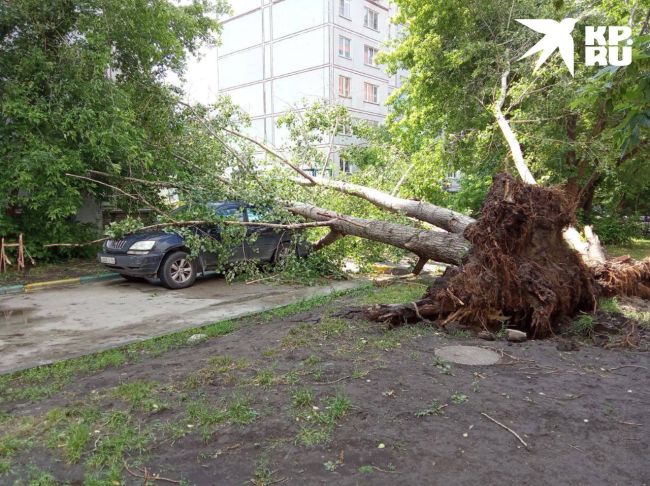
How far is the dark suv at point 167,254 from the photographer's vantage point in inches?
336

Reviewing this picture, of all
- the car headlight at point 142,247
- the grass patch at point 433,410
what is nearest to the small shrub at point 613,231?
the car headlight at point 142,247

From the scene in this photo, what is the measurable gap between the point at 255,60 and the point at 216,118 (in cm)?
2440

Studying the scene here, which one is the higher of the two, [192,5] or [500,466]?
[192,5]

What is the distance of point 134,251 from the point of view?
8.57 m

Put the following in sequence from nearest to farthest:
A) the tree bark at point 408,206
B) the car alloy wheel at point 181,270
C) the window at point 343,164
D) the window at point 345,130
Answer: the tree bark at point 408,206 → the car alloy wheel at point 181,270 → the window at point 345,130 → the window at point 343,164

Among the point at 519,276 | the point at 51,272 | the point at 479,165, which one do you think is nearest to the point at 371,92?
the point at 479,165

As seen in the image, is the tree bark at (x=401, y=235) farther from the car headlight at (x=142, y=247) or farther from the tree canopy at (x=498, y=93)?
the tree canopy at (x=498, y=93)

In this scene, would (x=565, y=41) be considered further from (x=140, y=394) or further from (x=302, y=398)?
(x=140, y=394)

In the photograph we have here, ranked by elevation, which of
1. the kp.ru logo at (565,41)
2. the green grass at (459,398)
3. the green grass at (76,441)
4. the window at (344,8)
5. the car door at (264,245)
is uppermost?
the window at (344,8)

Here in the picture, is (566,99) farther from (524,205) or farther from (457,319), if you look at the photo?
(457,319)

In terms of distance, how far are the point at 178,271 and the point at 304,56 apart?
24523 mm

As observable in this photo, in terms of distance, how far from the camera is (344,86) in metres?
30.1

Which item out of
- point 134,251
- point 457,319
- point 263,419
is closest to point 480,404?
point 263,419

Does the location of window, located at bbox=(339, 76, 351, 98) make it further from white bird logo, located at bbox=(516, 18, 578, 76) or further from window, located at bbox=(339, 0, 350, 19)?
white bird logo, located at bbox=(516, 18, 578, 76)
